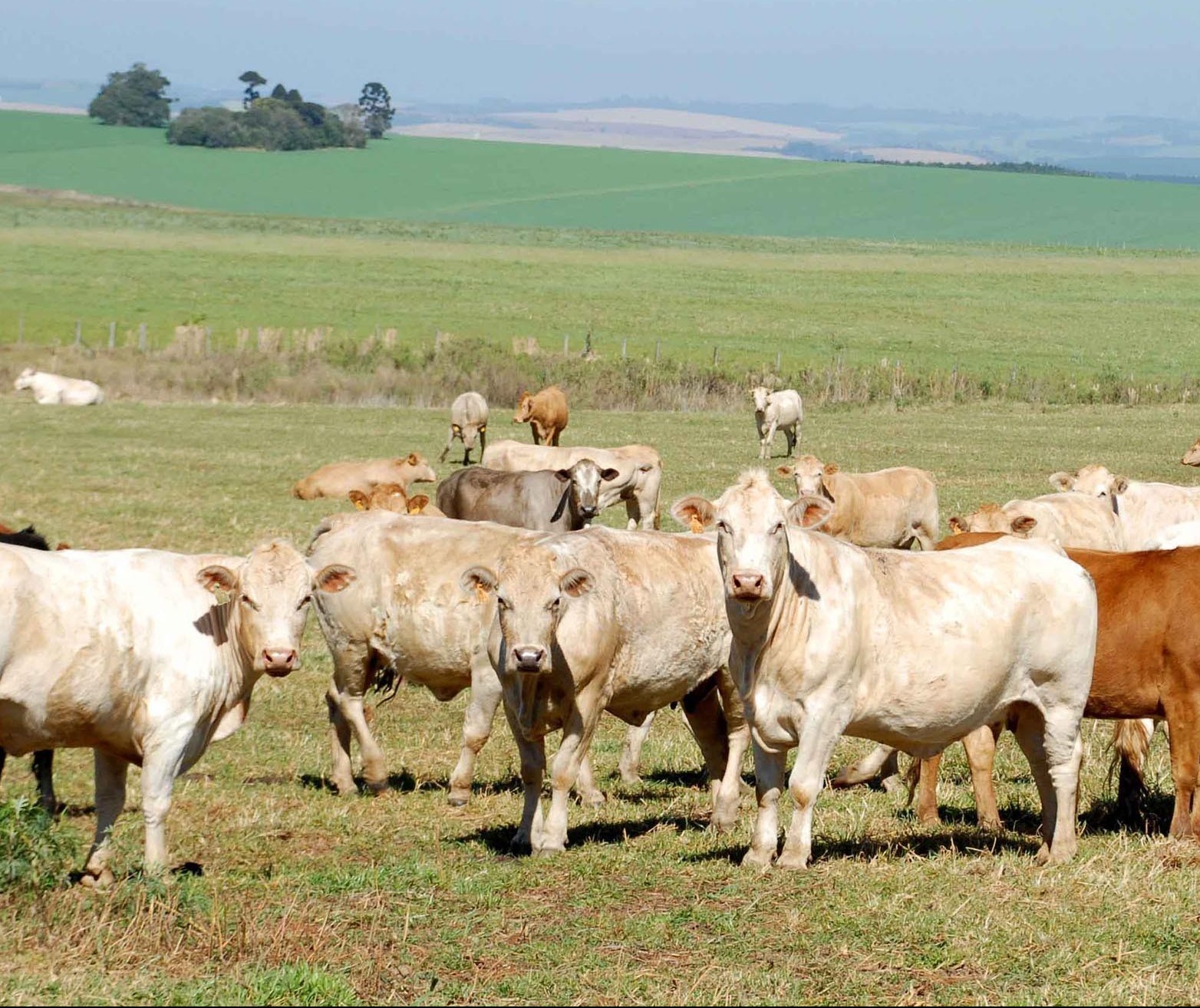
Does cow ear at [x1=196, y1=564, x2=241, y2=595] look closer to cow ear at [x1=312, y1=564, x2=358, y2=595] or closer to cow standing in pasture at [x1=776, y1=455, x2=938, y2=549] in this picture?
cow ear at [x1=312, y1=564, x2=358, y2=595]

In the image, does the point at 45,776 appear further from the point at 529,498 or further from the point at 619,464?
the point at 619,464

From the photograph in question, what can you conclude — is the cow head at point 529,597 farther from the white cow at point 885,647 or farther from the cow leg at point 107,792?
the cow leg at point 107,792

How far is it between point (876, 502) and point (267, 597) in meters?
13.8

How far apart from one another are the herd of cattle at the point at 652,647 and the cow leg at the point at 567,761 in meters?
0.02

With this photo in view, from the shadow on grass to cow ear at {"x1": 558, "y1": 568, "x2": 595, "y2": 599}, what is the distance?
1.42m

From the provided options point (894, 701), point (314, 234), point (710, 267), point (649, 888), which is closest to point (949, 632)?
point (894, 701)

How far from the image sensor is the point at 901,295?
3147 inches

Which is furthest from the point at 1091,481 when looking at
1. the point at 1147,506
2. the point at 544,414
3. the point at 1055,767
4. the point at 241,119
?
the point at 241,119

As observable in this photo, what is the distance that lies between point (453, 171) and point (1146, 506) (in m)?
137

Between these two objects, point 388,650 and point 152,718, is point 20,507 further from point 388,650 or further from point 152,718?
point 152,718

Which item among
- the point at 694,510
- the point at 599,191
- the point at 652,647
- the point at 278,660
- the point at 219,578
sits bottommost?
the point at 652,647

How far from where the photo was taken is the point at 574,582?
31.6 feet

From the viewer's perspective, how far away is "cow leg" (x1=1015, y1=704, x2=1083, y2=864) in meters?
9.33

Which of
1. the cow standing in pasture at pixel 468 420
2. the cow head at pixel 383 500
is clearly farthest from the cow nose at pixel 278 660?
the cow standing in pasture at pixel 468 420
